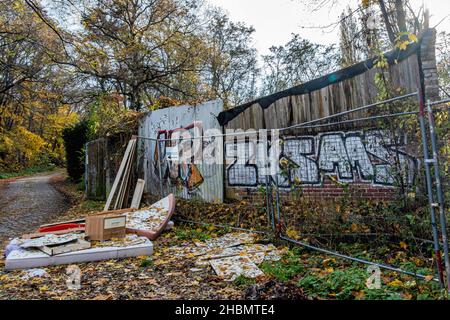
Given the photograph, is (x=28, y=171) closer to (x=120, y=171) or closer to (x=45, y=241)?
(x=120, y=171)

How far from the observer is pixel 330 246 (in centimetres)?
448

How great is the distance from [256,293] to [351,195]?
2.76 meters

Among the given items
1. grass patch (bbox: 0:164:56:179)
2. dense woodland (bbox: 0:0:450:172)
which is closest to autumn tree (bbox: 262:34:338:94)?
dense woodland (bbox: 0:0:450:172)

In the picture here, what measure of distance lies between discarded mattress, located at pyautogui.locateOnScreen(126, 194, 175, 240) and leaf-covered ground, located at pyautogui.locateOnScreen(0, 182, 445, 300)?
40.8 inches

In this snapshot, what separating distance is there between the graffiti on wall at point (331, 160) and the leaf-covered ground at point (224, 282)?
1201mm

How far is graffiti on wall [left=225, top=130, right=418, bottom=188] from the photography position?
4.78 m

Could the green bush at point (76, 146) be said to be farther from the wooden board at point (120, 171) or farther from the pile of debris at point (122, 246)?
the pile of debris at point (122, 246)

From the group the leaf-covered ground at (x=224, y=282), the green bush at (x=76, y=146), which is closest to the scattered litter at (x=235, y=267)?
the leaf-covered ground at (x=224, y=282)

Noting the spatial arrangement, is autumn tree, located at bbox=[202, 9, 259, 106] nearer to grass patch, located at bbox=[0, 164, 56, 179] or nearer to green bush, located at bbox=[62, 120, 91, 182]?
green bush, located at bbox=[62, 120, 91, 182]

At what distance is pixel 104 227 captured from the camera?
16.9 ft

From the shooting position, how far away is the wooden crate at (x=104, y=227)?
204 inches

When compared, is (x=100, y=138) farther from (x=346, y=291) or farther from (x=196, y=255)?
(x=346, y=291)

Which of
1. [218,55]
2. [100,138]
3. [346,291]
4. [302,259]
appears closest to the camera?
[346,291]

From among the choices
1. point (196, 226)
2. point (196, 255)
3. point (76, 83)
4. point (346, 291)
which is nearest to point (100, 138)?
point (76, 83)
